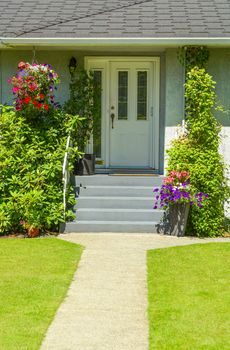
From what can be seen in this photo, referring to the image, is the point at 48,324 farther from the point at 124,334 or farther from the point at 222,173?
the point at 222,173

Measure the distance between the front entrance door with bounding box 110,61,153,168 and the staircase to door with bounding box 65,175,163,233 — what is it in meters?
Answer: 1.50

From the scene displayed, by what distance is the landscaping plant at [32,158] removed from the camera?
11.0 metres

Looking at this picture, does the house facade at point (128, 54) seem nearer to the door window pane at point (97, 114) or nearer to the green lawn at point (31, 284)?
the door window pane at point (97, 114)

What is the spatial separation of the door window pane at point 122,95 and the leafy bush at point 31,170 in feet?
6.87

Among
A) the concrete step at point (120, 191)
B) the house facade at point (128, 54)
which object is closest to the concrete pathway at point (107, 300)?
the concrete step at point (120, 191)

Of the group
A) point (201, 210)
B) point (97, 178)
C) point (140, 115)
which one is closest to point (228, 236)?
point (201, 210)

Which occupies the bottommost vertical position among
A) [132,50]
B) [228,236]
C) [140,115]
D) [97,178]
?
[228,236]

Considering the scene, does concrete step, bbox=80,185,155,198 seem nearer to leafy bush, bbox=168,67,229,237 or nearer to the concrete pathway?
leafy bush, bbox=168,67,229,237

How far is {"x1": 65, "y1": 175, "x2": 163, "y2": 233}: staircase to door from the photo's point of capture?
1128 cm

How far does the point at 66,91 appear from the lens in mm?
12930

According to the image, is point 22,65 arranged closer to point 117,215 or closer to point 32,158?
point 32,158

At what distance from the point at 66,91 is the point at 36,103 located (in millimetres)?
1682

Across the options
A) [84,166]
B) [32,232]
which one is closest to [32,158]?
[32,232]

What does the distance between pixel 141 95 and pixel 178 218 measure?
356cm
